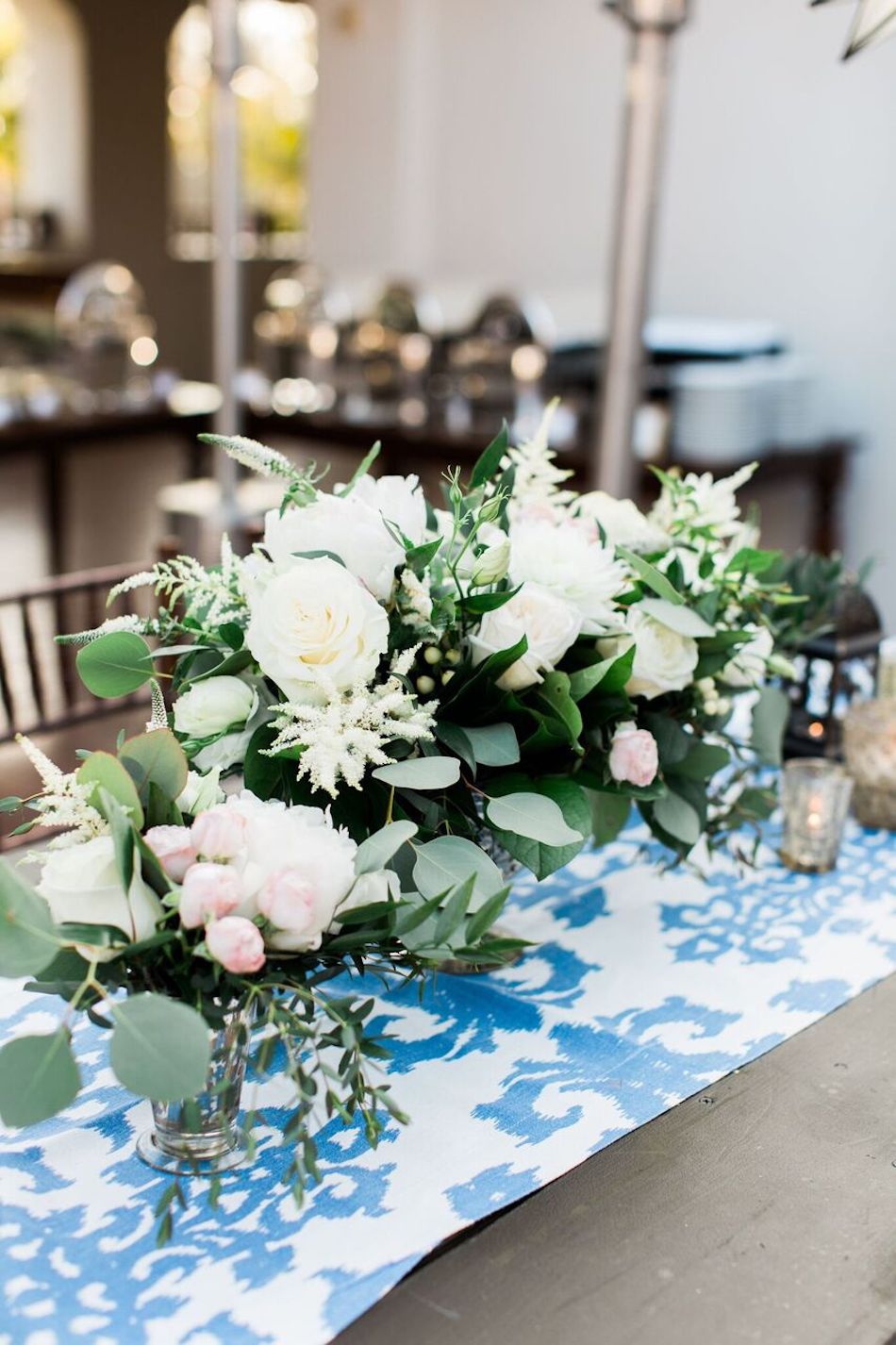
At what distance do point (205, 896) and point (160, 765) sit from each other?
0.12m

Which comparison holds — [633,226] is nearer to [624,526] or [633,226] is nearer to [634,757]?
[624,526]

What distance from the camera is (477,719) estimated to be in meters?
1.02

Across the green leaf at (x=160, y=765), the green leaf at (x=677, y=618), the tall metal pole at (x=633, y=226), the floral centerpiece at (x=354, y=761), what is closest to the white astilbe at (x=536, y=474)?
the floral centerpiece at (x=354, y=761)

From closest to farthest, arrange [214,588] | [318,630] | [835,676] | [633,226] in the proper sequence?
[318,630] → [214,588] → [835,676] → [633,226]

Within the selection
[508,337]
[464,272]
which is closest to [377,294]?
[508,337]

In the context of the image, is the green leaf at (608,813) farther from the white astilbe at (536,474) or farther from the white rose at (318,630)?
the white rose at (318,630)

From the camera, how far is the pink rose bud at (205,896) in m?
0.74

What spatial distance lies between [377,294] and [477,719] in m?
3.39

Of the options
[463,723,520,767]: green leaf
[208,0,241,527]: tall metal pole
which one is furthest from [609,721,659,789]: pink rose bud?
[208,0,241,527]: tall metal pole

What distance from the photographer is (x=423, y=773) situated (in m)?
0.91

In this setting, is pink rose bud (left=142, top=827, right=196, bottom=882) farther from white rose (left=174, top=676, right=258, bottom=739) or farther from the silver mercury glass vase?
white rose (left=174, top=676, right=258, bottom=739)

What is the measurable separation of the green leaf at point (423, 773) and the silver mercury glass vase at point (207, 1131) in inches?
6.7

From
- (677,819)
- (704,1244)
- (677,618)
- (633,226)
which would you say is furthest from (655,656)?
(633,226)

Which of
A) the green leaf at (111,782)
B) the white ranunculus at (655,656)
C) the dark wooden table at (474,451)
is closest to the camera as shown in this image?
the green leaf at (111,782)
